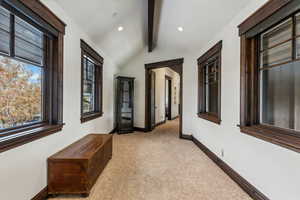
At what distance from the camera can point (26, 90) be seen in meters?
1.89

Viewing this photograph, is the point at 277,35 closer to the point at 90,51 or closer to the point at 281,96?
the point at 281,96

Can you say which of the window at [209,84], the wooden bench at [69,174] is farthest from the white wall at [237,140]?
the wooden bench at [69,174]

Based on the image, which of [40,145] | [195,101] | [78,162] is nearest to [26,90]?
[40,145]

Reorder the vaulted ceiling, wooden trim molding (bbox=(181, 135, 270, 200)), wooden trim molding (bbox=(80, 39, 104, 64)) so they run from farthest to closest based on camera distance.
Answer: wooden trim molding (bbox=(80, 39, 104, 64)), the vaulted ceiling, wooden trim molding (bbox=(181, 135, 270, 200))

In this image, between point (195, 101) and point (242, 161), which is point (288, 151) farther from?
point (195, 101)

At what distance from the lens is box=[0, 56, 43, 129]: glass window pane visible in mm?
1585

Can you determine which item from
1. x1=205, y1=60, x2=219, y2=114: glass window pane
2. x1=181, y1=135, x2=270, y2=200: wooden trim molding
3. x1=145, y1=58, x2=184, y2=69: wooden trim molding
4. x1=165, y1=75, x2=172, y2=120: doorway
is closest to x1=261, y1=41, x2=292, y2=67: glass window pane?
x1=205, y1=60, x2=219, y2=114: glass window pane

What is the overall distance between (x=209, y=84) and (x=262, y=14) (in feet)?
7.10

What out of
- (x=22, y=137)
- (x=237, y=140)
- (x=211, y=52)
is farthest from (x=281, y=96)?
(x=22, y=137)

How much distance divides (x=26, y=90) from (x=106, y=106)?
114 inches

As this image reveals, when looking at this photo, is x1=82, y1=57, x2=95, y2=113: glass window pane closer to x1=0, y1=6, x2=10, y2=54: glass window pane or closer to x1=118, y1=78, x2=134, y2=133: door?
x1=118, y1=78, x2=134, y2=133: door

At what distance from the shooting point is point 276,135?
169 cm

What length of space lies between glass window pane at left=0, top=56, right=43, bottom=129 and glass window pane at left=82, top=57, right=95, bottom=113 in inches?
53.1

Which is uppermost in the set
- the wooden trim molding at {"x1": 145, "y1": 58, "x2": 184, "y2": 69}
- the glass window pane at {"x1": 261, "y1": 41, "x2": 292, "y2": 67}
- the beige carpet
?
the wooden trim molding at {"x1": 145, "y1": 58, "x2": 184, "y2": 69}
